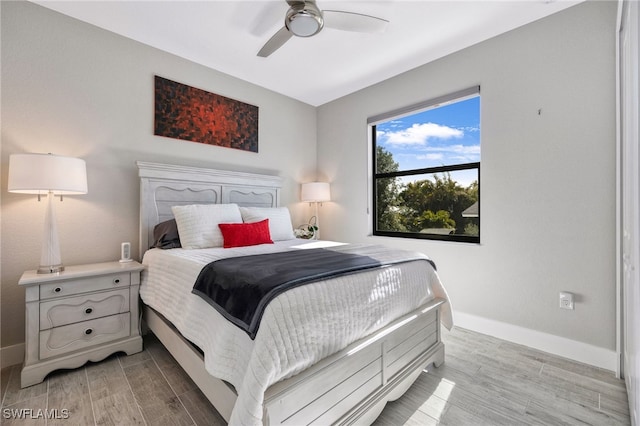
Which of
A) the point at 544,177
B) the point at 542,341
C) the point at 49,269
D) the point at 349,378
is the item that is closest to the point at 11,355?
the point at 49,269

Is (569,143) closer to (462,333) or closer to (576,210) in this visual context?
(576,210)

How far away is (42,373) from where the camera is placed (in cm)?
180

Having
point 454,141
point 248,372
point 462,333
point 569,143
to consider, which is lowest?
point 462,333

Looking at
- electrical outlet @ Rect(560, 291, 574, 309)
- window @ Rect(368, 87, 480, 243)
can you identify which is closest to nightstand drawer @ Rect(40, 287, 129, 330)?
window @ Rect(368, 87, 480, 243)

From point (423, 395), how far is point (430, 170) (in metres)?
2.21

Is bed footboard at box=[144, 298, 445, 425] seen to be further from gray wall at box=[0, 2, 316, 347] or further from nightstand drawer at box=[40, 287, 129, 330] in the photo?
gray wall at box=[0, 2, 316, 347]

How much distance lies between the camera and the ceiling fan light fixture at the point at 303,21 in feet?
5.83

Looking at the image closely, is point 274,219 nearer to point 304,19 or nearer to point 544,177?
point 304,19

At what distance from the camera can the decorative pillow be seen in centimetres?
244

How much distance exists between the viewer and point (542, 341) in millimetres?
2285

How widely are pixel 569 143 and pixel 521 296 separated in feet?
4.24

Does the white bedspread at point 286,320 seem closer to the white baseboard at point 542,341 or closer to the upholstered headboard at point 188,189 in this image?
the upholstered headboard at point 188,189

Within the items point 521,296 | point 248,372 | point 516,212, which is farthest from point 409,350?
point 516,212

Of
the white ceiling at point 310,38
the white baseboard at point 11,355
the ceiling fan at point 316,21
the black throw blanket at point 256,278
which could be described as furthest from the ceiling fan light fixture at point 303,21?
the white baseboard at point 11,355
